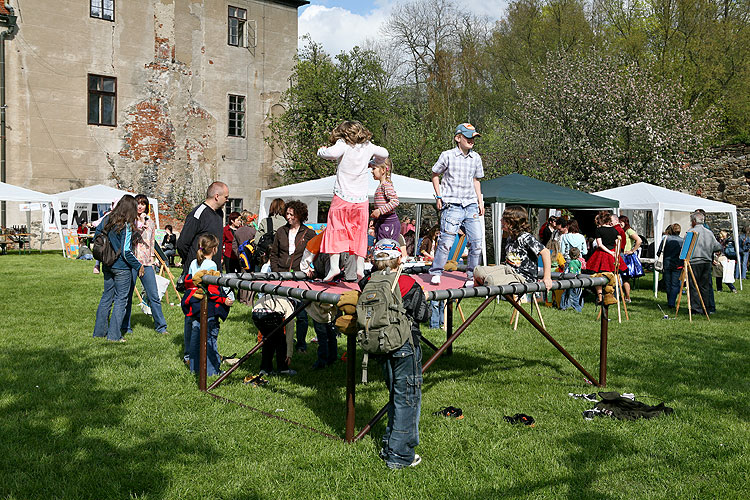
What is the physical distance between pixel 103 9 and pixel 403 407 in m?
26.2

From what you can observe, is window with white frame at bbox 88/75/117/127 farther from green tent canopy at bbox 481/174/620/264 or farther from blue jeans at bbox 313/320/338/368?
blue jeans at bbox 313/320/338/368

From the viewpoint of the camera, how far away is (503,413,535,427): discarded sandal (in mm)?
5693

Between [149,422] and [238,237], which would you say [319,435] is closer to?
[149,422]

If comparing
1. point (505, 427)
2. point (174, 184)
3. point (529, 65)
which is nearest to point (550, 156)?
point (529, 65)

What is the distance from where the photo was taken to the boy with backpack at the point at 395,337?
4.46 metres

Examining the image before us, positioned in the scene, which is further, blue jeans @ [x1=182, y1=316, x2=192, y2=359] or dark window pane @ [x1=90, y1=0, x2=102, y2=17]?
dark window pane @ [x1=90, y1=0, x2=102, y2=17]

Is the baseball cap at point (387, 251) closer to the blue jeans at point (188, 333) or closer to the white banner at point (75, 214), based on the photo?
the blue jeans at point (188, 333)

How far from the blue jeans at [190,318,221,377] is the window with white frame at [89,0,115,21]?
2306cm

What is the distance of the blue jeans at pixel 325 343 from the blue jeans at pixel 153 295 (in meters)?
3.04

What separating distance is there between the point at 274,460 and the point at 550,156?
22452mm

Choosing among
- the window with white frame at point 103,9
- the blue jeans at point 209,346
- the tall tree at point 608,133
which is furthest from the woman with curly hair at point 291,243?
the window with white frame at point 103,9

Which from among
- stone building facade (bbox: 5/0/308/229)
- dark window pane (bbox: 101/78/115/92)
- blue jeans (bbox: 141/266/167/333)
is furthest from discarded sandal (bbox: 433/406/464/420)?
dark window pane (bbox: 101/78/115/92)

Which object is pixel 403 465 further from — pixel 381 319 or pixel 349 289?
pixel 349 289

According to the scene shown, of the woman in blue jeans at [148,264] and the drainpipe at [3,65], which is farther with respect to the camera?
the drainpipe at [3,65]
